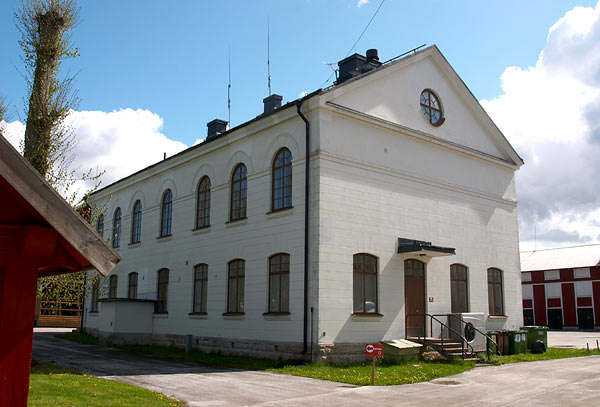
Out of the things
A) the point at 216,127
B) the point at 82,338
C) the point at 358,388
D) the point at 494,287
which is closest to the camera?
the point at 358,388

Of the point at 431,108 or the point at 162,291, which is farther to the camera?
the point at 162,291

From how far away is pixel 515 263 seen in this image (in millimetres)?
23922

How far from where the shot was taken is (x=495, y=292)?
22.8 m

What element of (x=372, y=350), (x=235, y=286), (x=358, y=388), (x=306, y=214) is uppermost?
(x=306, y=214)

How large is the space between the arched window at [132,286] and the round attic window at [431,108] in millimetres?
16178

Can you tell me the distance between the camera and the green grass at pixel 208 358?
55.0ft

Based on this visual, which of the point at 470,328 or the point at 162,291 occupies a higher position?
the point at 162,291

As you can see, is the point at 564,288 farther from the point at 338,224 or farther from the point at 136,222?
the point at 338,224

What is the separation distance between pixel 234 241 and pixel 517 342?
1124cm

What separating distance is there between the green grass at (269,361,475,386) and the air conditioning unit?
1.97 metres

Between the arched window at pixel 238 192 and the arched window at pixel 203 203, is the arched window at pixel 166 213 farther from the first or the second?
the arched window at pixel 238 192

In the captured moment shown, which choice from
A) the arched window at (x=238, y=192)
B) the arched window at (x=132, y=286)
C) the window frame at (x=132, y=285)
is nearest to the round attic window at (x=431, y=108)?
the arched window at (x=238, y=192)

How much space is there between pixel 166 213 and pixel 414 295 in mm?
12543

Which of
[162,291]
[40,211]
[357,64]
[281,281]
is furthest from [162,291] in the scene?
[40,211]
